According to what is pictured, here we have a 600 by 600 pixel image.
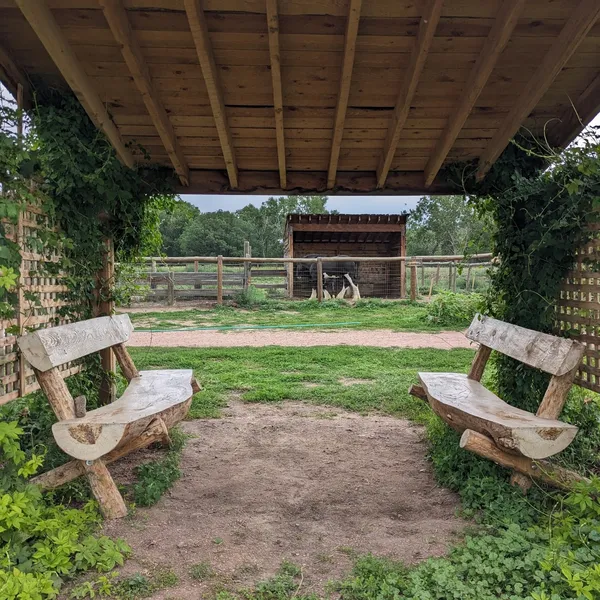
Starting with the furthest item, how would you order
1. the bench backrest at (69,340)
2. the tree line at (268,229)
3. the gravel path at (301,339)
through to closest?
the tree line at (268,229)
the gravel path at (301,339)
the bench backrest at (69,340)

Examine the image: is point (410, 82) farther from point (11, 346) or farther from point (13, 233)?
point (11, 346)

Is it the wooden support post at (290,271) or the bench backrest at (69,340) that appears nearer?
the bench backrest at (69,340)

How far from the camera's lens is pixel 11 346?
3.11 m

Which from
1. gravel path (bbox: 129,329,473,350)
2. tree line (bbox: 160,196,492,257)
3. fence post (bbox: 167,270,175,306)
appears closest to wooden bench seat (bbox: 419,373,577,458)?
gravel path (bbox: 129,329,473,350)

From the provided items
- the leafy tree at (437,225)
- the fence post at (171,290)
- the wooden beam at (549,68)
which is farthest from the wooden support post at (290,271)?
the leafy tree at (437,225)

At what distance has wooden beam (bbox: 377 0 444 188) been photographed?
10.1 ft

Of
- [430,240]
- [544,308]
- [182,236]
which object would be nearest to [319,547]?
[544,308]

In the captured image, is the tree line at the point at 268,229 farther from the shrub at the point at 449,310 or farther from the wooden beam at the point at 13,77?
the wooden beam at the point at 13,77

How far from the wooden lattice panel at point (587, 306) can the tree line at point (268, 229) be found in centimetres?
3159

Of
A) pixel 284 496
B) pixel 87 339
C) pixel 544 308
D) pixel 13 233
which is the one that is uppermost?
Result: pixel 13 233

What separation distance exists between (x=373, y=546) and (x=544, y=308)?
2332 mm

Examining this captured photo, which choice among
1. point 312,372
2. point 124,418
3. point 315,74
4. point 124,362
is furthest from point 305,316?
point 124,418

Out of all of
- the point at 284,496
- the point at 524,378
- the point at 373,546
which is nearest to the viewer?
the point at 373,546

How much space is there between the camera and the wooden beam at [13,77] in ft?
11.0
